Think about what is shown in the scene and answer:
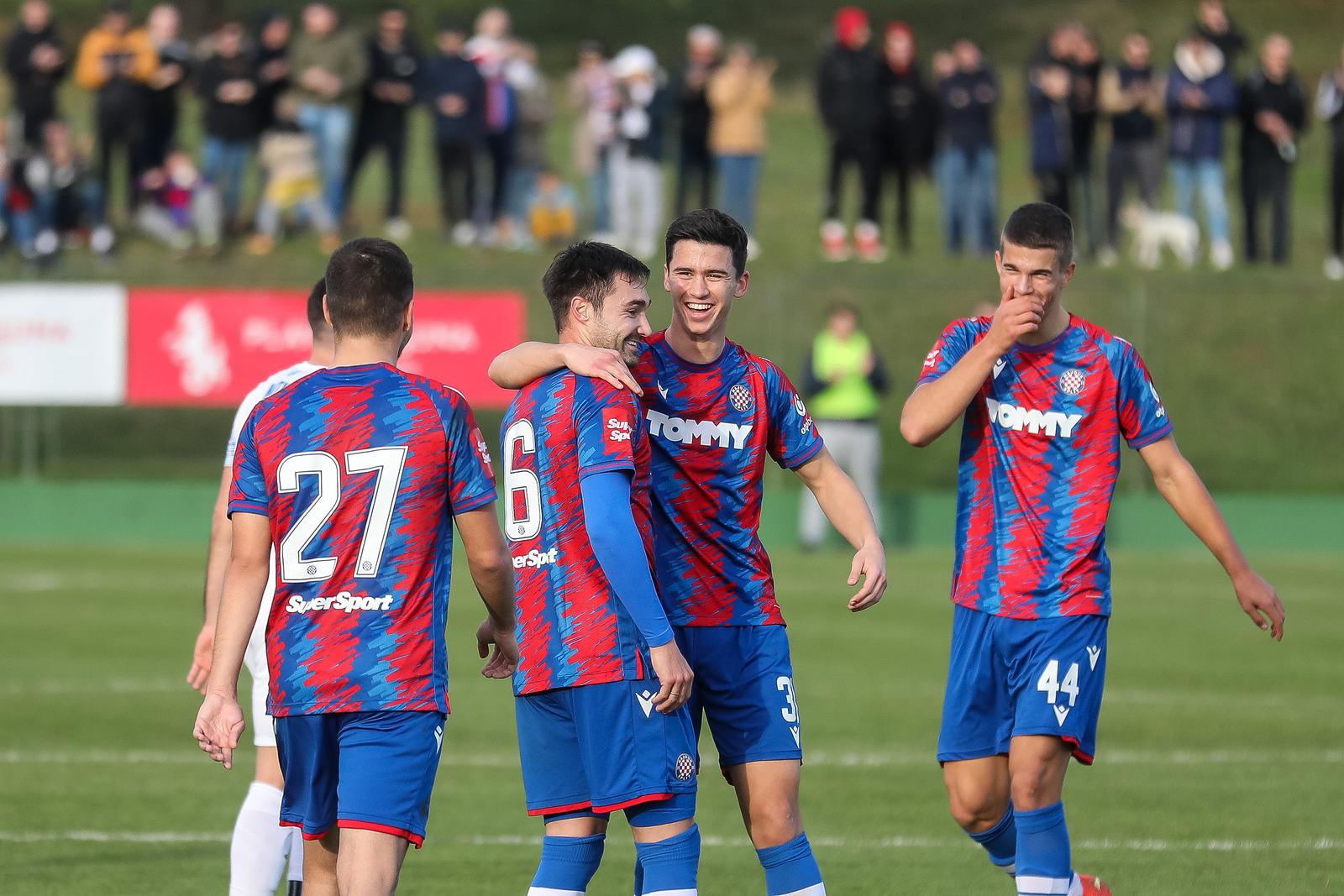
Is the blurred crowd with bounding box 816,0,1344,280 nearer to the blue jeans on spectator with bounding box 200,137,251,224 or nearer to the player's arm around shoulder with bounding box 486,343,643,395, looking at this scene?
the blue jeans on spectator with bounding box 200,137,251,224

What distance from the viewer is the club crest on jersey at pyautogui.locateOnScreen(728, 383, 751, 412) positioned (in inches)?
230

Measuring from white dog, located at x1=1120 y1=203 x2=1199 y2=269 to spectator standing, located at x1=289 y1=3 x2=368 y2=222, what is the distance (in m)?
10.2

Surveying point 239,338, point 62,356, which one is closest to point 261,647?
point 239,338

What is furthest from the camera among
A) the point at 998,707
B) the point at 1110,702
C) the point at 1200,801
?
the point at 1110,702

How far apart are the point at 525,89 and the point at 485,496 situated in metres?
20.7

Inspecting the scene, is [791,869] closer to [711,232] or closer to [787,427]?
[787,427]

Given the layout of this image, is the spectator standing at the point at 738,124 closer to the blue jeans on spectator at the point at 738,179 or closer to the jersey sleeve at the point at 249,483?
the blue jeans on spectator at the point at 738,179

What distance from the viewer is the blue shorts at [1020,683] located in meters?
6.21

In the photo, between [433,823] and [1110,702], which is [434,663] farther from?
[1110,702]

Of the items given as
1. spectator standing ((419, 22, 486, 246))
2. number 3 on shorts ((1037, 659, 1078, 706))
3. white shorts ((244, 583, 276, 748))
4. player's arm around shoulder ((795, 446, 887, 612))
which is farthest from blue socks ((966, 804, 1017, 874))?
spectator standing ((419, 22, 486, 246))

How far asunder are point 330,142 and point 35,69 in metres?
3.70

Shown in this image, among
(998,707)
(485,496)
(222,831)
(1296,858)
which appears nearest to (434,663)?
(485,496)

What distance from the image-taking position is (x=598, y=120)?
969 inches

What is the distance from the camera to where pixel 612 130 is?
24.2 meters
